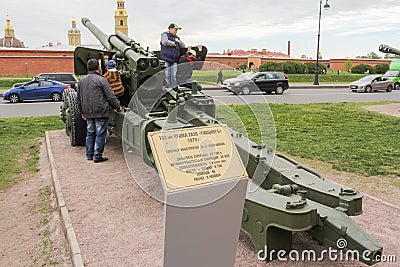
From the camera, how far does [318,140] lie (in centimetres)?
807

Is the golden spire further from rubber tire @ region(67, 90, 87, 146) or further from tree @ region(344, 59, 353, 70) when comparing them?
rubber tire @ region(67, 90, 87, 146)

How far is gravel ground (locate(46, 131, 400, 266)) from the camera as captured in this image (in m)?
3.34

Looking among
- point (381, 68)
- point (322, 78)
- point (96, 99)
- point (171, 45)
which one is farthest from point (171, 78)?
point (381, 68)

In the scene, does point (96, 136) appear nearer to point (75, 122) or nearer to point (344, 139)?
point (75, 122)

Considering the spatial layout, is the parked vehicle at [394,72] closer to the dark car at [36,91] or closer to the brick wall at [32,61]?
the dark car at [36,91]

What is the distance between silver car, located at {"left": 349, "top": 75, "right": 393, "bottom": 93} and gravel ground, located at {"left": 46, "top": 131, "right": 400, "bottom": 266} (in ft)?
66.8

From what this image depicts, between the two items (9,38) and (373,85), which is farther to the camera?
(9,38)

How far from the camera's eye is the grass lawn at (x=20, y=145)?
6.05 meters

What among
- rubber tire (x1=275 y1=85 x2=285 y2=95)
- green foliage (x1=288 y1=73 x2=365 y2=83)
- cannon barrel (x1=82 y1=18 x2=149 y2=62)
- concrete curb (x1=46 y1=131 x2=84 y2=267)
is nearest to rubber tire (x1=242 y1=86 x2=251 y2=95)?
concrete curb (x1=46 y1=131 x2=84 y2=267)

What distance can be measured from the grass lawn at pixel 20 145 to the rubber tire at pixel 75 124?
70cm

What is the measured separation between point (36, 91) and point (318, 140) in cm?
1265

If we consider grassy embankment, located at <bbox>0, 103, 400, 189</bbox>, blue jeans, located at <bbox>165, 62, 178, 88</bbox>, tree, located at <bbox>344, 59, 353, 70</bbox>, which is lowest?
grassy embankment, located at <bbox>0, 103, 400, 189</bbox>

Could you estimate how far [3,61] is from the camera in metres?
31.0

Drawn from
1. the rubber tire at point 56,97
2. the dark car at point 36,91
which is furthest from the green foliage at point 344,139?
the dark car at point 36,91
